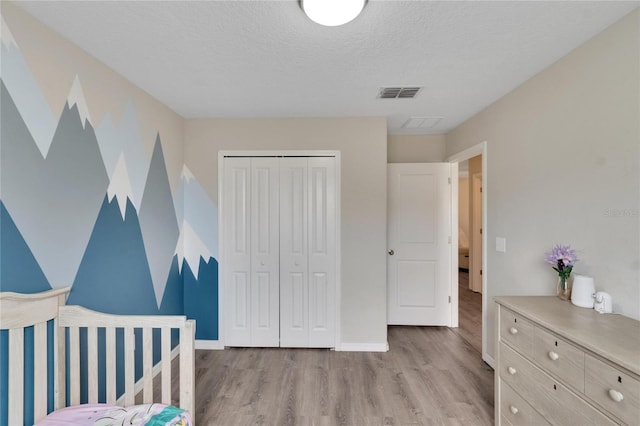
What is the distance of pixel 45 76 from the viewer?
1413 mm

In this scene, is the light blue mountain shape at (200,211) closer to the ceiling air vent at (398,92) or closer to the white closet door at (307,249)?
the white closet door at (307,249)

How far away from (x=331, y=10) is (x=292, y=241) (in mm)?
2054

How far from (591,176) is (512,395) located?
1.37 metres

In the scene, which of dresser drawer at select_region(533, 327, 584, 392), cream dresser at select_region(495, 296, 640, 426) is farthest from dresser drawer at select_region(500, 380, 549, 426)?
dresser drawer at select_region(533, 327, 584, 392)

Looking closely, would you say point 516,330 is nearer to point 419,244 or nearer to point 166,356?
point 419,244

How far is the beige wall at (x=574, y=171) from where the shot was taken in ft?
4.44

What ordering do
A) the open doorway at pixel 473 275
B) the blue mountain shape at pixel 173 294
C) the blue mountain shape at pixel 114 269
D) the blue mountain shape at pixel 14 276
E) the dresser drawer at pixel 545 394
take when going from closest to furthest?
the dresser drawer at pixel 545 394 < the blue mountain shape at pixel 14 276 < the blue mountain shape at pixel 114 269 < the blue mountain shape at pixel 173 294 < the open doorway at pixel 473 275

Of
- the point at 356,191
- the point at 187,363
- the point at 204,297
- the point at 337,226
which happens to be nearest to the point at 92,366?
the point at 187,363

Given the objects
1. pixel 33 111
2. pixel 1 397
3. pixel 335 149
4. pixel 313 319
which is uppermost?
pixel 335 149

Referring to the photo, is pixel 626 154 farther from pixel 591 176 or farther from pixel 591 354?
pixel 591 354

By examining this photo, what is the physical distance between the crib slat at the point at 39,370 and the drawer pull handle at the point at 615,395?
257 centimetres

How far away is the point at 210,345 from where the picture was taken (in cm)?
282

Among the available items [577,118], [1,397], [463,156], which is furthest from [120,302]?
[463,156]

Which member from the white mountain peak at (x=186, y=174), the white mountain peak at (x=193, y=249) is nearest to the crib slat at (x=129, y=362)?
the white mountain peak at (x=193, y=249)
